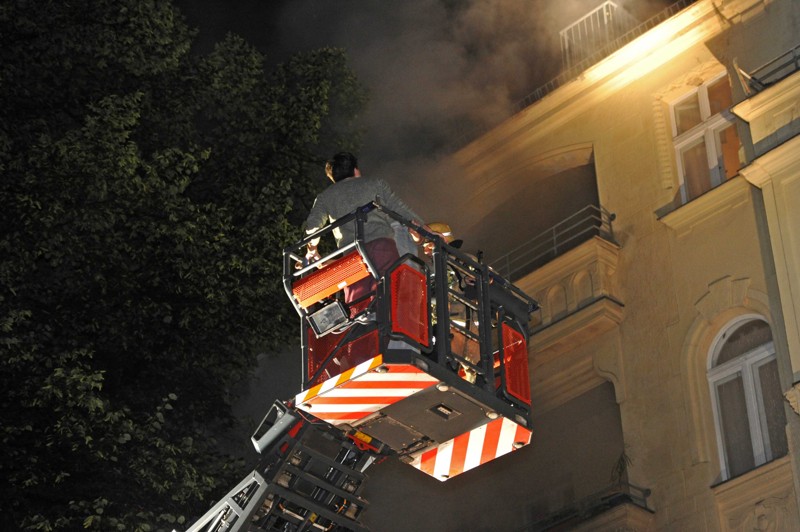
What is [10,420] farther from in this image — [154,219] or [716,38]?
[716,38]

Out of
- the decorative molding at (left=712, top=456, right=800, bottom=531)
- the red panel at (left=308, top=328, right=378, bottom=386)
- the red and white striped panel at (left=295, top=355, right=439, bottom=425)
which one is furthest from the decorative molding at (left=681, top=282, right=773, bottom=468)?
the red and white striped panel at (left=295, top=355, right=439, bottom=425)

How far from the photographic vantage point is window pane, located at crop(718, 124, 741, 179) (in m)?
17.0

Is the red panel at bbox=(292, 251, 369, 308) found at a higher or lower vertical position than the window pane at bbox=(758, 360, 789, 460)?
lower

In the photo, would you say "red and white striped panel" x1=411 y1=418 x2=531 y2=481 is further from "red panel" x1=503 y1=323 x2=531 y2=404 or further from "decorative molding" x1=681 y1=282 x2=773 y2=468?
"decorative molding" x1=681 y1=282 x2=773 y2=468

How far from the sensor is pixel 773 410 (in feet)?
50.4

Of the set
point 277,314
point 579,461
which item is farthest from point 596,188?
point 277,314

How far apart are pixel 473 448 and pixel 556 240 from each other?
9.13 metres

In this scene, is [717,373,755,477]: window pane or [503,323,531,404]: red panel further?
[717,373,755,477]: window pane

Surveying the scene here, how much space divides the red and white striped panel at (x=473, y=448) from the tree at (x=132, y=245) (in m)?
3.28

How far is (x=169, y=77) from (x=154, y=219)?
1944 mm

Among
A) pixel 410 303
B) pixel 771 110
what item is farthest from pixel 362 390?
pixel 771 110

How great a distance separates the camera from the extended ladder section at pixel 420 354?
30.6ft

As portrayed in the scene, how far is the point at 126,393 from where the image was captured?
544 inches

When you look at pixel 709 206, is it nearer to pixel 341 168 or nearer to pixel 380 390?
pixel 341 168
